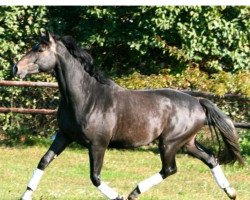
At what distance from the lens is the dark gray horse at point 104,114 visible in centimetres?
845

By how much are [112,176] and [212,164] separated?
2.73 metres

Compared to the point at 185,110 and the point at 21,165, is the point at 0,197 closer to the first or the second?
the point at 185,110

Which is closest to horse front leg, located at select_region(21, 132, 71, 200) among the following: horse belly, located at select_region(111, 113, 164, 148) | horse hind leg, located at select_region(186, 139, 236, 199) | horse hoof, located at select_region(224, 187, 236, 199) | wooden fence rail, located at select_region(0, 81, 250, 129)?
horse belly, located at select_region(111, 113, 164, 148)

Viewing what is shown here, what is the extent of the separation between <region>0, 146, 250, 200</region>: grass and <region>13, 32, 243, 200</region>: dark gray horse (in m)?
0.59

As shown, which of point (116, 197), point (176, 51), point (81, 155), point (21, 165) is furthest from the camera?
point (176, 51)

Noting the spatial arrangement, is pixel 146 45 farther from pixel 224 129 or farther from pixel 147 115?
pixel 147 115

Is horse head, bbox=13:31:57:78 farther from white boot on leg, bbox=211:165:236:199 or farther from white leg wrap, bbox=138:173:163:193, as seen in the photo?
white boot on leg, bbox=211:165:236:199

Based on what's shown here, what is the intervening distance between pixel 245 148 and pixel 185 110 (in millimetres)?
5336

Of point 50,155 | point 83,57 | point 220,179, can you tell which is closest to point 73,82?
point 83,57

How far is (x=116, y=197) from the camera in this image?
844 centimetres

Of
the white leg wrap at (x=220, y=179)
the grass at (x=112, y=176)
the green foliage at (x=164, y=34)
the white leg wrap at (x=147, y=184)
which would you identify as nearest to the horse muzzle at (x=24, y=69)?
the grass at (x=112, y=176)

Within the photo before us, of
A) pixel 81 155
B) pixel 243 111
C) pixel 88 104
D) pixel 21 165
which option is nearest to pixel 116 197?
pixel 88 104

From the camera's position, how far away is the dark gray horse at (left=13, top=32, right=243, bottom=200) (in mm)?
8445

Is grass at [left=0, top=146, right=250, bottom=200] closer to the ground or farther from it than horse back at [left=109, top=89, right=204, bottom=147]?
closer to the ground
